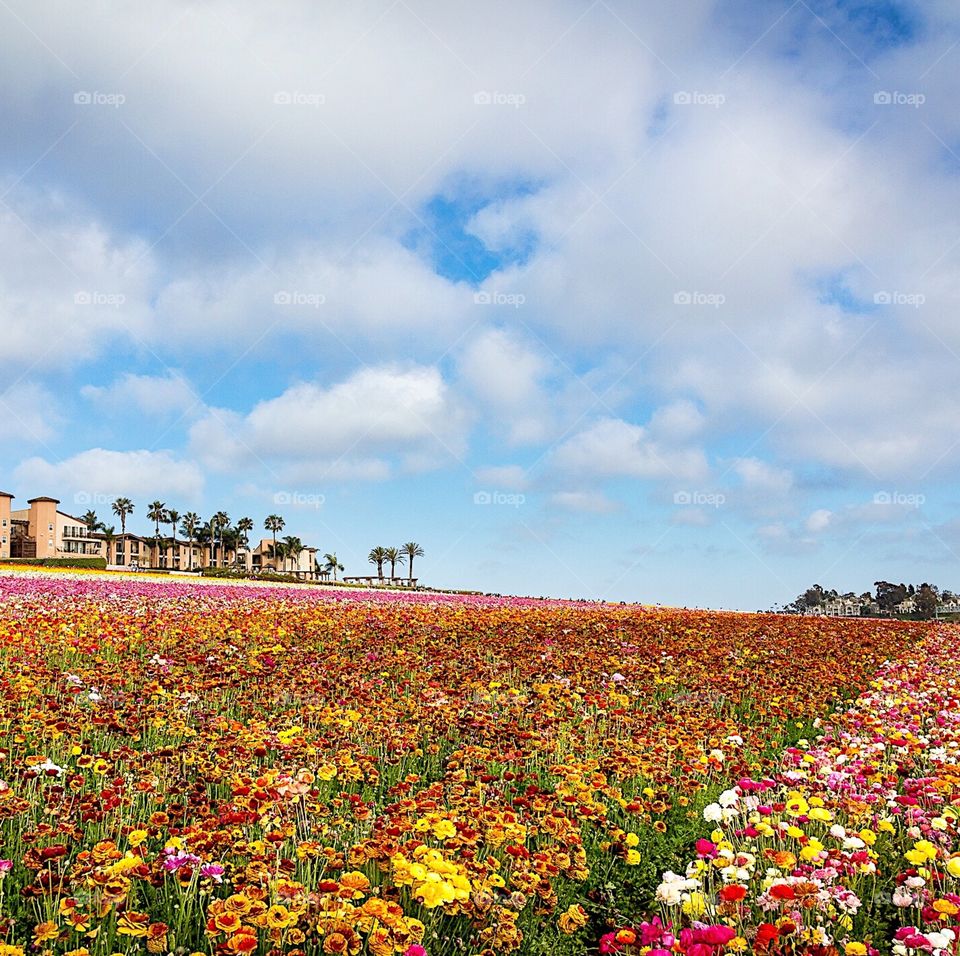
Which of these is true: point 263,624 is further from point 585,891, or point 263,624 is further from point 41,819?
point 585,891

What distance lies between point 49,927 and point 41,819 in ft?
7.00

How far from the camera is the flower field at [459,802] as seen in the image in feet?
12.7

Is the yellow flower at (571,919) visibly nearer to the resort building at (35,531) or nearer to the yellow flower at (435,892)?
the yellow flower at (435,892)

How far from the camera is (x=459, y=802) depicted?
5035 millimetres

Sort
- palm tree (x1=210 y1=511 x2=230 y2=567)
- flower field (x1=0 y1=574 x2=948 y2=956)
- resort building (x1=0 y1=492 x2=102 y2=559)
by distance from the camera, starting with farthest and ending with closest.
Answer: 1. palm tree (x1=210 y1=511 x2=230 y2=567)
2. resort building (x1=0 y1=492 x2=102 y2=559)
3. flower field (x1=0 y1=574 x2=948 y2=956)

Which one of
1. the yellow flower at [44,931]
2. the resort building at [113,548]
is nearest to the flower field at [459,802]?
the yellow flower at [44,931]

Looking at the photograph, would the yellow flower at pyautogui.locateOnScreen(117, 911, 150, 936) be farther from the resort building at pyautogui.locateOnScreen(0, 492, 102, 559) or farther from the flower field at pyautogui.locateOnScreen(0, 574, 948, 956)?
A: the resort building at pyautogui.locateOnScreen(0, 492, 102, 559)

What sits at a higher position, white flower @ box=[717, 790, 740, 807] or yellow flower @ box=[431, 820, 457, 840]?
yellow flower @ box=[431, 820, 457, 840]

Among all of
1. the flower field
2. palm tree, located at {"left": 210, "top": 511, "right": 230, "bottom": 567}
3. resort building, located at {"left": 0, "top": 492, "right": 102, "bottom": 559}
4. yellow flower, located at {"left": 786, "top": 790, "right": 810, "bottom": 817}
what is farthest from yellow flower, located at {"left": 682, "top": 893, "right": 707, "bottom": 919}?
palm tree, located at {"left": 210, "top": 511, "right": 230, "bottom": 567}

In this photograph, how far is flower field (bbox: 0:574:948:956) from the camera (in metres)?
3.88

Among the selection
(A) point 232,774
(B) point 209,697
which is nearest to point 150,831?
(A) point 232,774

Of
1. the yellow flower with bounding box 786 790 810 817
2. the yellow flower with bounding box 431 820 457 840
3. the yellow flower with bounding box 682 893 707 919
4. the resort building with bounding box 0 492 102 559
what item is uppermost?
the resort building with bounding box 0 492 102 559

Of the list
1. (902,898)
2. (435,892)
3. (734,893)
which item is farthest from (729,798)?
(435,892)

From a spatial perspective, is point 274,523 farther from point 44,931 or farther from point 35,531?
point 44,931
